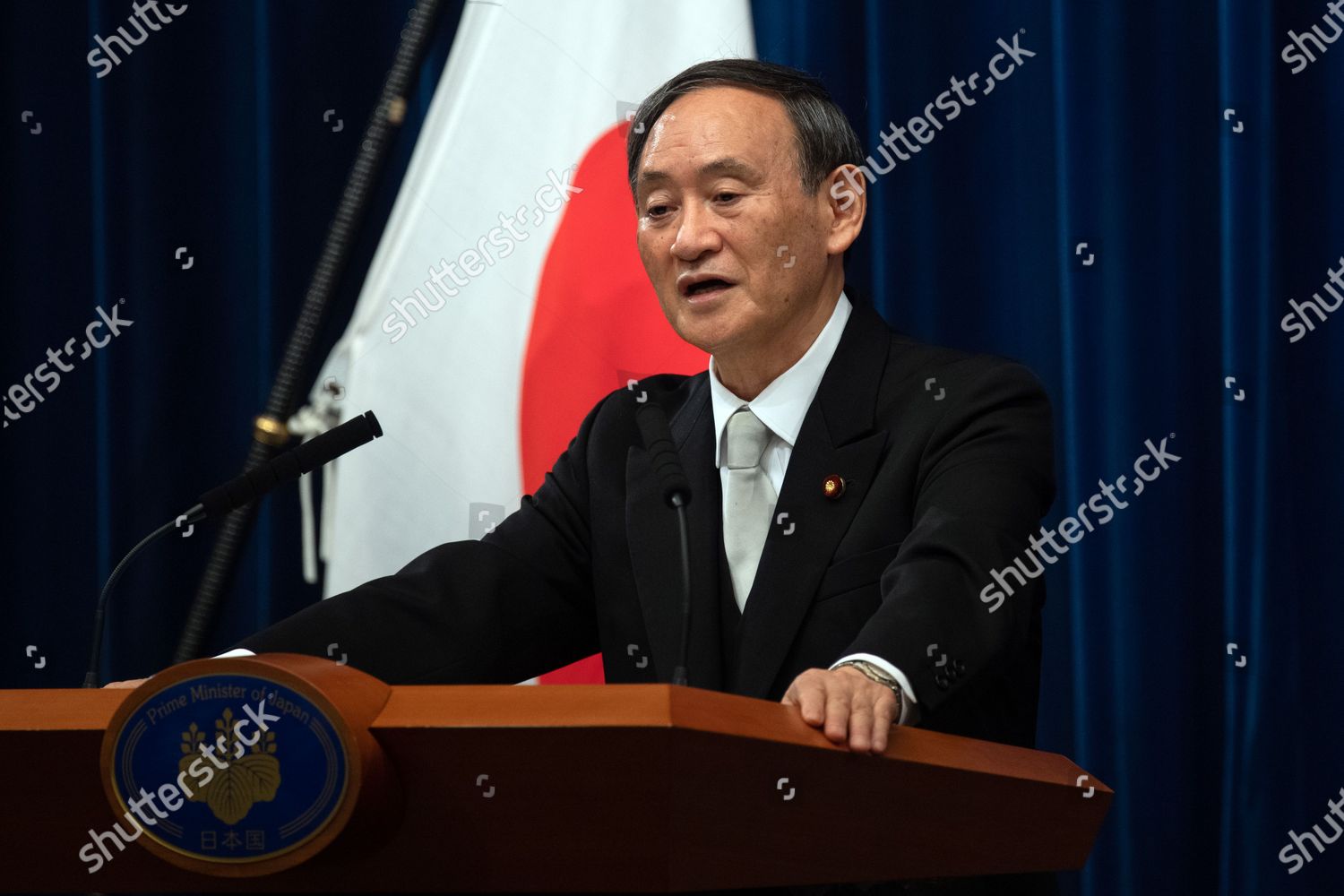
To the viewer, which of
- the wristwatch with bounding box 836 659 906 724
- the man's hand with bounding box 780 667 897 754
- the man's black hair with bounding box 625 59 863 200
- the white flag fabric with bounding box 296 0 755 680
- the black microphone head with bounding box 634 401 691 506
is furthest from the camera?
the white flag fabric with bounding box 296 0 755 680

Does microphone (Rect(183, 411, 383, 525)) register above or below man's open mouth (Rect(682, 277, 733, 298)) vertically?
below

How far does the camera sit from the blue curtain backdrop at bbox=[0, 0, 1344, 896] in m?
2.05

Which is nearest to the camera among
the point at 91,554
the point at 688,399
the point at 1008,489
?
the point at 1008,489

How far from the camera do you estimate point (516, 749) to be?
79 centimetres

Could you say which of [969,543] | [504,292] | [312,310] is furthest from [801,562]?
[312,310]

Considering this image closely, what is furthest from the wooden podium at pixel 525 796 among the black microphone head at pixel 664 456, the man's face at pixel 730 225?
the man's face at pixel 730 225

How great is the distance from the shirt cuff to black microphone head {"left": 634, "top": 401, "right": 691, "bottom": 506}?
0.21 meters

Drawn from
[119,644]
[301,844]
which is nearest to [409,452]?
[119,644]

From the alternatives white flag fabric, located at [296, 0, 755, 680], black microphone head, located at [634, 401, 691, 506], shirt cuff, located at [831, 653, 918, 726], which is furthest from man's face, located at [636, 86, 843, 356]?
shirt cuff, located at [831, 653, 918, 726]

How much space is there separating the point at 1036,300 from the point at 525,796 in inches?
63.8

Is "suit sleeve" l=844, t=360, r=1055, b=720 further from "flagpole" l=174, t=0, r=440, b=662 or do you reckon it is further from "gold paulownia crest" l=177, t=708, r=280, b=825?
"flagpole" l=174, t=0, r=440, b=662

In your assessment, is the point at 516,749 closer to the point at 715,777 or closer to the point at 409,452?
the point at 715,777

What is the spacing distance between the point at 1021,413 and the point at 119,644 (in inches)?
66.6

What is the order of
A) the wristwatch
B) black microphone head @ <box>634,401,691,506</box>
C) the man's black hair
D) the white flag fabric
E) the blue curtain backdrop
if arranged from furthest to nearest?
the white flag fabric < the blue curtain backdrop < the man's black hair < black microphone head @ <box>634,401,691,506</box> < the wristwatch
